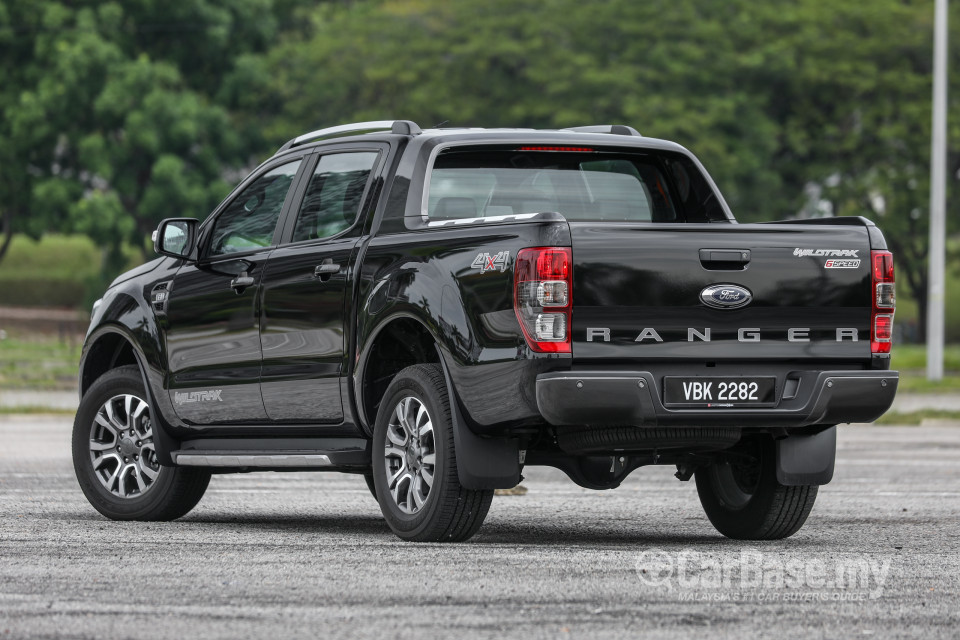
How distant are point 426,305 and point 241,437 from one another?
1.94 m

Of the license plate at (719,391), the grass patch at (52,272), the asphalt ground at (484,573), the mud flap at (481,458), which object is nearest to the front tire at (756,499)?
the asphalt ground at (484,573)

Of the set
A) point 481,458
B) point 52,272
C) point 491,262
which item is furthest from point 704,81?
point 491,262

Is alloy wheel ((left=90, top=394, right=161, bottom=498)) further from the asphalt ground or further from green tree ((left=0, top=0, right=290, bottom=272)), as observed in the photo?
green tree ((left=0, top=0, right=290, bottom=272))

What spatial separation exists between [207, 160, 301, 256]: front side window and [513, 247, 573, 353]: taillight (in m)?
2.37

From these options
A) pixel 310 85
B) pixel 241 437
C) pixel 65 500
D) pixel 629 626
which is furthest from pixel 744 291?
pixel 310 85

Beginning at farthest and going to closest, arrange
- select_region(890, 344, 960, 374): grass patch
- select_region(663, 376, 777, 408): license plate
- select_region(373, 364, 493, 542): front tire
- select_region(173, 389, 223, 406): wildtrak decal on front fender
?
select_region(890, 344, 960, 374): grass patch
select_region(173, 389, 223, 406): wildtrak decal on front fender
select_region(373, 364, 493, 542): front tire
select_region(663, 376, 777, 408): license plate

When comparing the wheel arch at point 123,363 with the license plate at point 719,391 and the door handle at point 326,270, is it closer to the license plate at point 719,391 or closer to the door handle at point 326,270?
the door handle at point 326,270

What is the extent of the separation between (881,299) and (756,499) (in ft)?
4.36

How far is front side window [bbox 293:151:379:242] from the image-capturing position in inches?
359

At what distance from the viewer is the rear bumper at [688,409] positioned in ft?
24.6

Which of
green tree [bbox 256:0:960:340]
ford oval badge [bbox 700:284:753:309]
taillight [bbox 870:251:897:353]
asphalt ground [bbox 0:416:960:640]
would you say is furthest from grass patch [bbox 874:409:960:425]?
green tree [bbox 256:0:960:340]

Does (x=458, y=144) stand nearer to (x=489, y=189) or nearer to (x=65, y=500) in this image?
(x=489, y=189)

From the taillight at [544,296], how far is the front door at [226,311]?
2176 millimetres

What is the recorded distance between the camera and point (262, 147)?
169 ft
